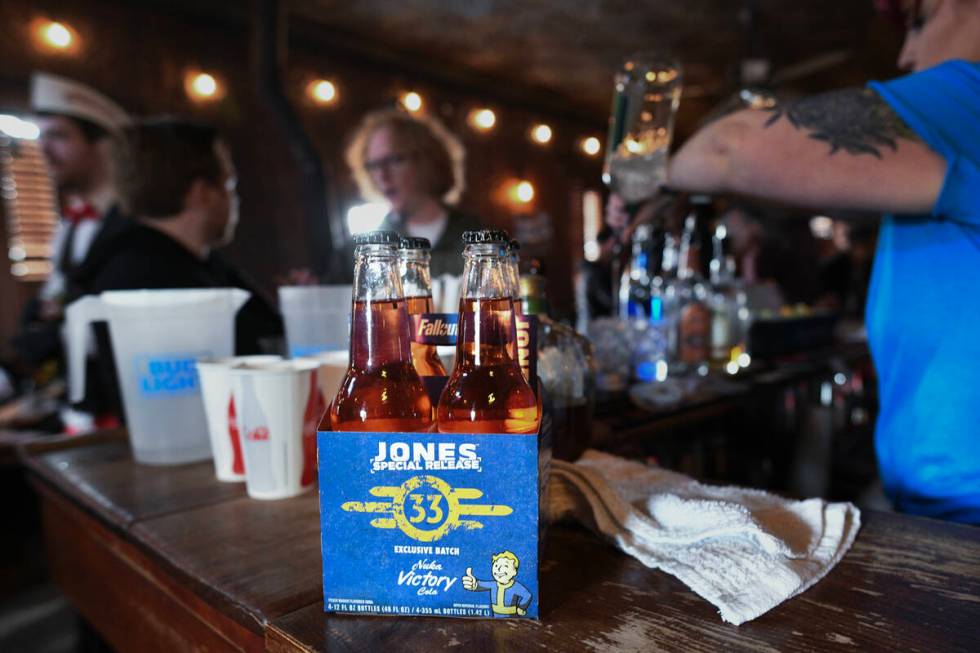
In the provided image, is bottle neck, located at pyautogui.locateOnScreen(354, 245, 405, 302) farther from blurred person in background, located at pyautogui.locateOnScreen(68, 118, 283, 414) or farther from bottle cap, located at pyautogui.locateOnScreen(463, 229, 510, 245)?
blurred person in background, located at pyautogui.locateOnScreen(68, 118, 283, 414)

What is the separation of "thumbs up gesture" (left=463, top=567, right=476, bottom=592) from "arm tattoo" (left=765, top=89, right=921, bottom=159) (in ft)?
2.43

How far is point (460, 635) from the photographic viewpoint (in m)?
0.53

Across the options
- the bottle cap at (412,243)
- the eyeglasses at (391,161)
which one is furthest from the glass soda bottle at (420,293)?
the eyeglasses at (391,161)

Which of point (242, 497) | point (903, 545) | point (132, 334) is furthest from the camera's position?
point (132, 334)

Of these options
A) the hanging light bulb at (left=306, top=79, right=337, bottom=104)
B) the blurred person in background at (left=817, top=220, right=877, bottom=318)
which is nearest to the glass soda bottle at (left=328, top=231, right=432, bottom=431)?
the hanging light bulb at (left=306, top=79, right=337, bottom=104)

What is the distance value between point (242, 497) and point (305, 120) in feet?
13.5

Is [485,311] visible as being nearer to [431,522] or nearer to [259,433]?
[431,522]

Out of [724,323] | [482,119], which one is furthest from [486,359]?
[482,119]

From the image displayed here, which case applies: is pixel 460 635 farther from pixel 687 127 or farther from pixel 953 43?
pixel 687 127

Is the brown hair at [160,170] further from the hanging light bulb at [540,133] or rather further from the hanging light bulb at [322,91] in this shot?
the hanging light bulb at [540,133]

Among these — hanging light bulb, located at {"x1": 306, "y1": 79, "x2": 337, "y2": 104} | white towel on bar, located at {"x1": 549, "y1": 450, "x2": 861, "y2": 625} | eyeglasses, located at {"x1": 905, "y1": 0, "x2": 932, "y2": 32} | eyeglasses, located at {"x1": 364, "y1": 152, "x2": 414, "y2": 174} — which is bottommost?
white towel on bar, located at {"x1": 549, "y1": 450, "x2": 861, "y2": 625}

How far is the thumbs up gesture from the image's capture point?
0.55 metres

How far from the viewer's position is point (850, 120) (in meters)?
0.90

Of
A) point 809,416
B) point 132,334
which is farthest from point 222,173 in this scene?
point 809,416
